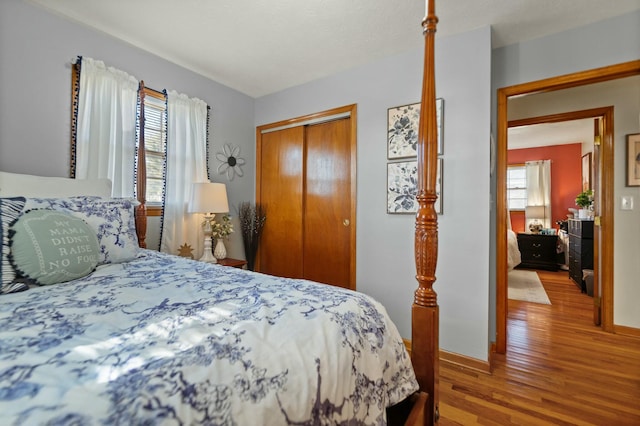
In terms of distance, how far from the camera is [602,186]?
270 cm

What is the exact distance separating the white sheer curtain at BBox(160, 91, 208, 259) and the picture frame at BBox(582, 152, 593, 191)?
631cm

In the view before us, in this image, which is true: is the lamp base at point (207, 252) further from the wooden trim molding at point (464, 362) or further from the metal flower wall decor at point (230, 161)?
the wooden trim molding at point (464, 362)

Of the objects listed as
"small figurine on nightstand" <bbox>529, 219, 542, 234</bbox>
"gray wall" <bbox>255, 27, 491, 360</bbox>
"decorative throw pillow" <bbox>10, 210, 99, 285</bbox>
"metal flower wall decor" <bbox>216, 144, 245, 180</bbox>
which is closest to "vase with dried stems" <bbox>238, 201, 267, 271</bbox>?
"metal flower wall decor" <bbox>216, 144, 245, 180</bbox>

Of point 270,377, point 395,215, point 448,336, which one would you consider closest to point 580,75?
point 395,215

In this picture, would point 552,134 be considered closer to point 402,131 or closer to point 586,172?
point 586,172

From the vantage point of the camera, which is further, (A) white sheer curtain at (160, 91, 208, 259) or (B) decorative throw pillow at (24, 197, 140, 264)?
(A) white sheer curtain at (160, 91, 208, 259)

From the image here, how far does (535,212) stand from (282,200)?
563cm

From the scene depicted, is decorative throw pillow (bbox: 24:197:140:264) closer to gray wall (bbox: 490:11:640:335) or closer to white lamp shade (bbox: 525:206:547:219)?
gray wall (bbox: 490:11:640:335)

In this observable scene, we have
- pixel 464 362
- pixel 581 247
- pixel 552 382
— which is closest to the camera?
pixel 552 382

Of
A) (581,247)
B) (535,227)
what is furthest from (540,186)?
(581,247)

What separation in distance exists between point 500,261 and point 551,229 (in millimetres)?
4603

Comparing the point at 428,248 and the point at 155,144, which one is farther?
the point at 155,144

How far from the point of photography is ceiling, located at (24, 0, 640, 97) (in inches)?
72.5

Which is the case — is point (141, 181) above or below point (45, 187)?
above
